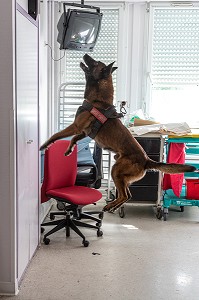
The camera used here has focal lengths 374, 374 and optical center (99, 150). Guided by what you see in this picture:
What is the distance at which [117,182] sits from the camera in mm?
1190

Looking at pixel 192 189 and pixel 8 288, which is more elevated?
pixel 192 189

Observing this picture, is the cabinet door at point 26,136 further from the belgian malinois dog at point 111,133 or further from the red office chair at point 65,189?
the belgian malinois dog at point 111,133

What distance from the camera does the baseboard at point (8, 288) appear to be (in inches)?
113

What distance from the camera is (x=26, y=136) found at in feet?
10.2

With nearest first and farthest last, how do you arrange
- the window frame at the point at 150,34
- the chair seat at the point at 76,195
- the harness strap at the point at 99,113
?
the harness strap at the point at 99,113 → the chair seat at the point at 76,195 → the window frame at the point at 150,34

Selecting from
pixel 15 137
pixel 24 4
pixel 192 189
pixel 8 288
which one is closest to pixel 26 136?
pixel 15 137

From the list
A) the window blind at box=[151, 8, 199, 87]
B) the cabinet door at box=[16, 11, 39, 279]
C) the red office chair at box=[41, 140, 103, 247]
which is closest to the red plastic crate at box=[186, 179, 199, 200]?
the red office chair at box=[41, 140, 103, 247]

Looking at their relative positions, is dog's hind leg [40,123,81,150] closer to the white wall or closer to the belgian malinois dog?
the belgian malinois dog

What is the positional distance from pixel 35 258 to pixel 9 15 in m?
2.17

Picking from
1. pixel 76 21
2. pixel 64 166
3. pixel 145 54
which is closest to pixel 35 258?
pixel 64 166

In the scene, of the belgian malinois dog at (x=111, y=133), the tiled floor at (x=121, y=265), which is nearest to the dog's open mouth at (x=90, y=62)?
the belgian malinois dog at (x=111, y=133)

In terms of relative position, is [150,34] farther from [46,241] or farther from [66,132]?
[66,132]

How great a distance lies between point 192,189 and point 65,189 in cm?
164

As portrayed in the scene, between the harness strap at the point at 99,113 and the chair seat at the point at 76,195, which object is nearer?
the harness strap at the point at 99,113
